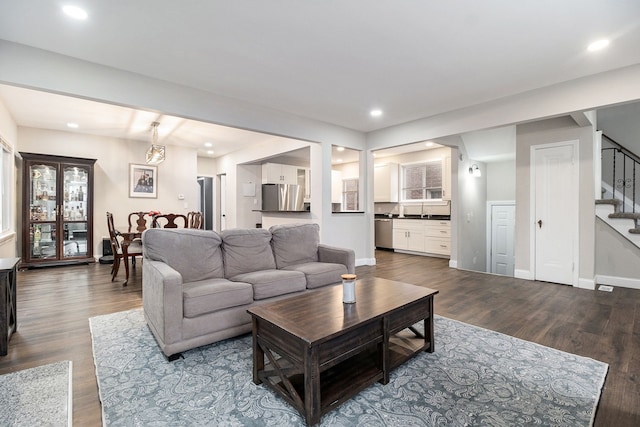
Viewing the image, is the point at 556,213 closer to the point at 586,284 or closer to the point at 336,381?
the point at 586,284

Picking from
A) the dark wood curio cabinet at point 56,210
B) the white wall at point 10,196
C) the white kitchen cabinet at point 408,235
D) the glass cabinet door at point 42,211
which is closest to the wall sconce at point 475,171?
the white kitchen cabinet at point 408,235

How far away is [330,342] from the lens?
1683mm

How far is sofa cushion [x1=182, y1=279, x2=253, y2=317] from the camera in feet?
7.60

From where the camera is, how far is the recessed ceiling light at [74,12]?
221 centimetres

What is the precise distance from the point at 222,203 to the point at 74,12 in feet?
22.8

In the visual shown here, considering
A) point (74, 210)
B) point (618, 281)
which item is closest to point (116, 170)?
point (74, 210)

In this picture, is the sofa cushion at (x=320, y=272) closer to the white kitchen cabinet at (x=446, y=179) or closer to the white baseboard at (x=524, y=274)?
the white baseboard at (x=524, y=274)

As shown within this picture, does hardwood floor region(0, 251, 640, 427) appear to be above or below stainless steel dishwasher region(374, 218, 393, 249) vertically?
below

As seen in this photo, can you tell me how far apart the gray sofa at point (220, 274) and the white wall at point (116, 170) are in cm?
466

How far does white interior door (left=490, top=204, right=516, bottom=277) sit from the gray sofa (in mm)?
5179

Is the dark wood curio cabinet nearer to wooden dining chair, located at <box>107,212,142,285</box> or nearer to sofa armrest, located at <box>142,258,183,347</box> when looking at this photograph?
wooden dining chair, located at <box>107,212,142,285</box>

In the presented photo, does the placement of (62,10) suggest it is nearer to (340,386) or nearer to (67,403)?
(67,403)

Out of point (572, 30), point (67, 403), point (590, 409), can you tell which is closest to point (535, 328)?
point (590, 409)

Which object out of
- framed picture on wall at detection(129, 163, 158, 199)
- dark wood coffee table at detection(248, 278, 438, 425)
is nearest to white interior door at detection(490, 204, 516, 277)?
A: dark wood coffee table at detection(248, 278, 438, 425)
